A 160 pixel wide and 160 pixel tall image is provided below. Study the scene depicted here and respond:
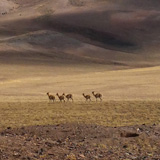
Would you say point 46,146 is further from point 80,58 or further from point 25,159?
point 80,58

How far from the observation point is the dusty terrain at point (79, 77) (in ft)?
45.7

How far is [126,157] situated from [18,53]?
84.4 meters

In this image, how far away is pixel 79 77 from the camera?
2559 inches

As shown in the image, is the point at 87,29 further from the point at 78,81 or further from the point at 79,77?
the point at 78,81

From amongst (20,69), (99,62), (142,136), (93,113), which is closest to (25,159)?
(142,136)

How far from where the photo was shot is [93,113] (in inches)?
916

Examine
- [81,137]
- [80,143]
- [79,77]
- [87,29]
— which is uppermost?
[87,29]

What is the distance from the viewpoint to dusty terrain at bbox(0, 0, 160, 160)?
1392 cm

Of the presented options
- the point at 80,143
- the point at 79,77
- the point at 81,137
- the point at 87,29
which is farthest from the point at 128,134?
the point at 87,29

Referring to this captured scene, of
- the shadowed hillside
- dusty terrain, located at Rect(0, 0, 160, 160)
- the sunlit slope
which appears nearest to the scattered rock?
dusty terrain, located at Rect(0, 0, 160, 160)

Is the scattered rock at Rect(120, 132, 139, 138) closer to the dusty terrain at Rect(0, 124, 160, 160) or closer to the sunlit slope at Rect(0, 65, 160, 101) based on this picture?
the dusty terrain at Rect(0, 124, 160, 160)

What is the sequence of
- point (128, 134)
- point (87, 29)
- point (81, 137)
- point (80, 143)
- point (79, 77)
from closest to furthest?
point (80, 143) → point (81, 137) → point (128, 134) → point (79, 77) → point (87, 29)

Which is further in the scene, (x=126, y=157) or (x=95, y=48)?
(x=95, y=48)

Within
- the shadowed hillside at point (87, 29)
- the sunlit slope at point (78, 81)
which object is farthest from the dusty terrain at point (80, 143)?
the shadowed hillside at point (87, 29)
